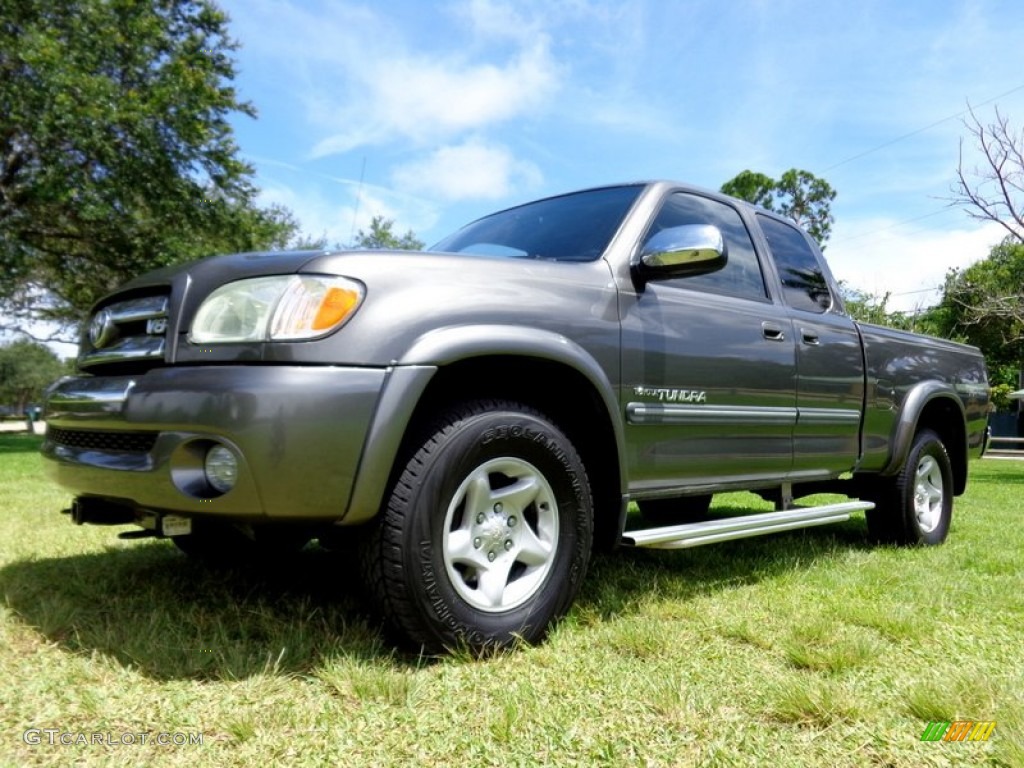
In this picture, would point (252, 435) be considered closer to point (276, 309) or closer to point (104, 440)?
point (276, 309)

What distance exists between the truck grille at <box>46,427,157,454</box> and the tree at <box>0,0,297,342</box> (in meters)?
12.7

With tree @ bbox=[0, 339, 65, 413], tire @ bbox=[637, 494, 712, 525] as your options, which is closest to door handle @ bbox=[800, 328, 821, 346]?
tire @ bbox=[637, 494, 712, 525]

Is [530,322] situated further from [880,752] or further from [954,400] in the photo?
[954,400]

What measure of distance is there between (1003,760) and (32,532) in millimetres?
4706

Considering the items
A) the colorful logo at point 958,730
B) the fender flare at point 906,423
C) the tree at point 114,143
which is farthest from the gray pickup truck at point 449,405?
the tree at point 114,143

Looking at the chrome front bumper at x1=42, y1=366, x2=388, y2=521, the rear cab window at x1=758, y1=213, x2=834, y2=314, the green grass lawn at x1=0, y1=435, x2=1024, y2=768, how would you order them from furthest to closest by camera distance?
1. the rear cab window at x1=758, y1=213, x2=834, y2=314
2. the chrome front bumper at x1=42, y1=366, x2=388, y2=521
3. the green grass lawn at x1=0, y1=435, x2=1024, y2=768

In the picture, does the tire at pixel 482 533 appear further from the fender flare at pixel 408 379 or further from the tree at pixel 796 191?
the tree at pixel 796 191

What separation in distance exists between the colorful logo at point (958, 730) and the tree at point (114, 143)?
1492 centimetres

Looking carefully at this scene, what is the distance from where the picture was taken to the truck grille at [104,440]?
2215mm

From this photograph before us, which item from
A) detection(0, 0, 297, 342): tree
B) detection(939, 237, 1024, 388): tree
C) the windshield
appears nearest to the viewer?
the windshield

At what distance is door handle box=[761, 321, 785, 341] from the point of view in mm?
3451

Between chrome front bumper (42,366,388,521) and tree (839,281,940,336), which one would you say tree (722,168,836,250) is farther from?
chrome front bumper (42,366,388,521)

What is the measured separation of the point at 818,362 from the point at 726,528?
126 cm

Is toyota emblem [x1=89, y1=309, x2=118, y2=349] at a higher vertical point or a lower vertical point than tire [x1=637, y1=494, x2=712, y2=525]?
higher
